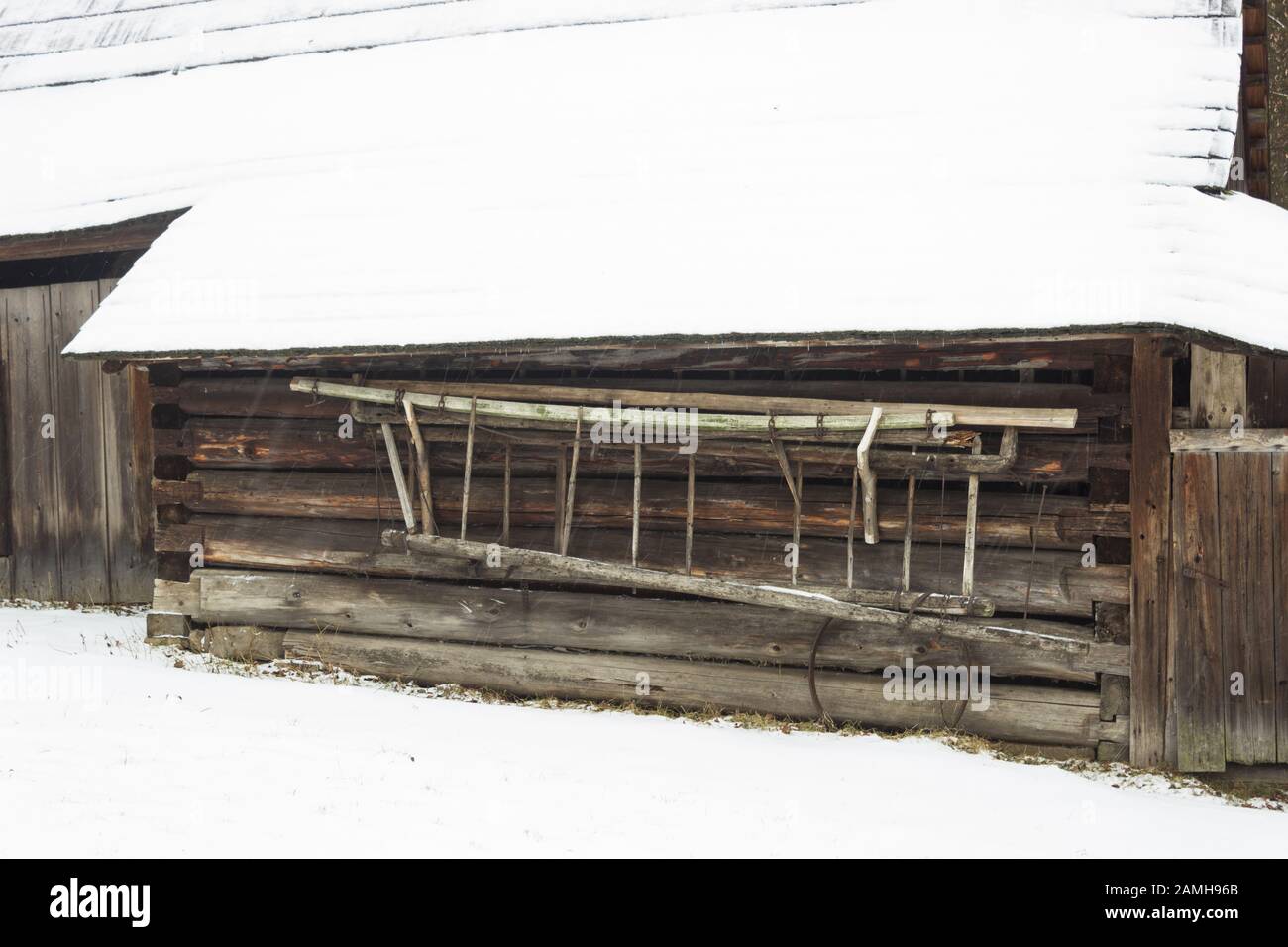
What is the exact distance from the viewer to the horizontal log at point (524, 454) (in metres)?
6.34

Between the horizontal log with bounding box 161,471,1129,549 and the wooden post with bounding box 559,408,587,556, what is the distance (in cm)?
19

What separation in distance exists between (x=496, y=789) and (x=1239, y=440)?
164 inches

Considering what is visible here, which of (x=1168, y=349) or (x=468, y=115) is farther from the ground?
(x=468, y=115)

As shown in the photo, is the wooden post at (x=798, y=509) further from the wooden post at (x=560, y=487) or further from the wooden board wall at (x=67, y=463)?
the wooden board wall at (x=67, y=463)

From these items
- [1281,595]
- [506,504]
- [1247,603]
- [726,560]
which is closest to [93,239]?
[506,504]

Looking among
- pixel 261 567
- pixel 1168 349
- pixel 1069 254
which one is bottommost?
pixel 261 567

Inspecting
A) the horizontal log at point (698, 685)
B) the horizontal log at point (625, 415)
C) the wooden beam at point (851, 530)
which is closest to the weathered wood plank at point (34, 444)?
the horizontal log at point (698, 685)

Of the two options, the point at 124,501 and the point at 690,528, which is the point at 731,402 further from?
the point at 124,501

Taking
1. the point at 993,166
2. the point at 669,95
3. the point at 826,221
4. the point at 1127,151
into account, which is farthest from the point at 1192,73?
the point at 669,95

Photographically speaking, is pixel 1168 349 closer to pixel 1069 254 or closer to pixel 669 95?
pixel 1069 254

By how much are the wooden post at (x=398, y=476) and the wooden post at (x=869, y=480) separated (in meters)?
2.62

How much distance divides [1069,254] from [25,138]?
26.8 ft

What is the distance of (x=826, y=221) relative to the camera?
664cm

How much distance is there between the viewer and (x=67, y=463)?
9461 millimetres
